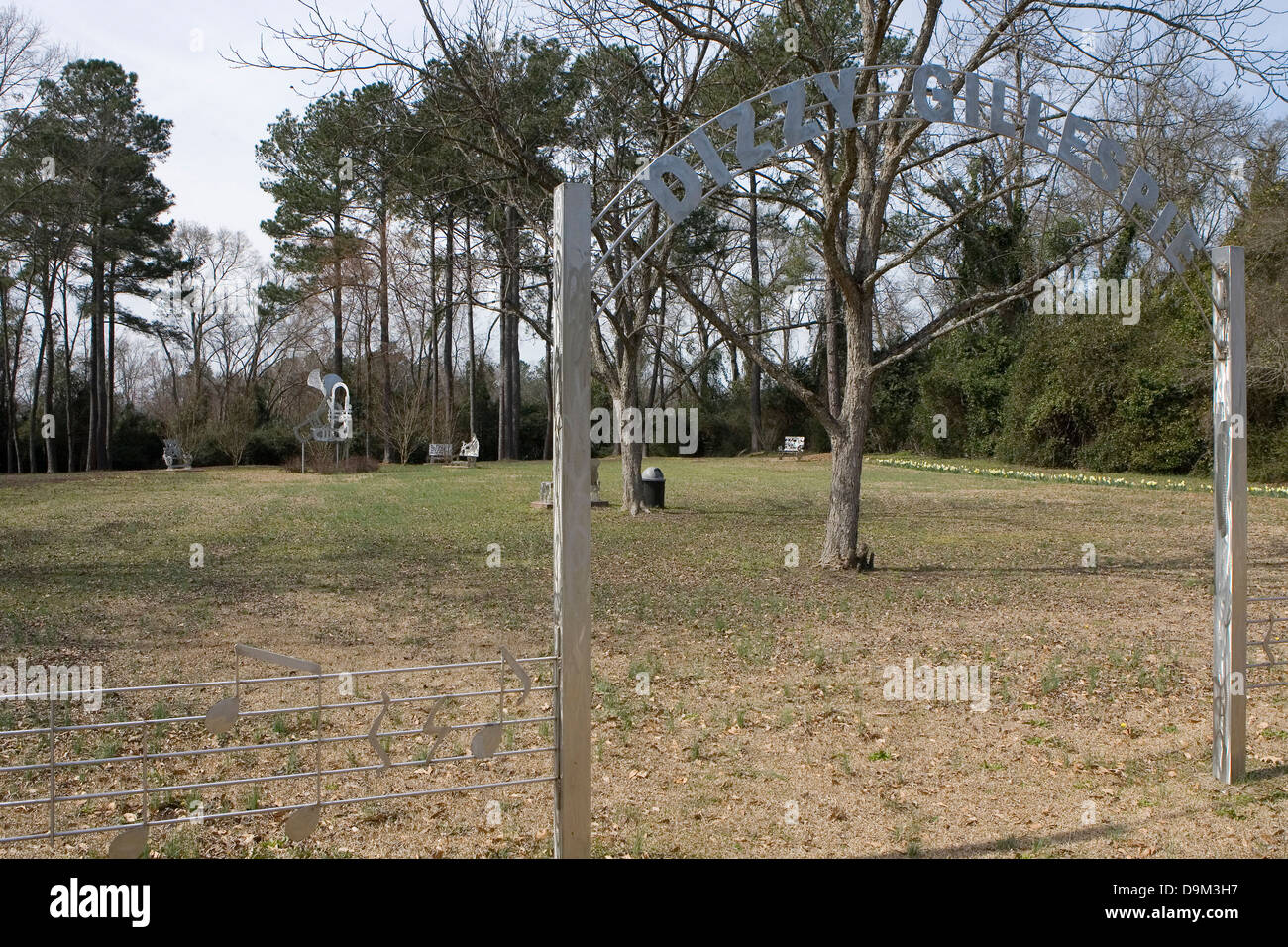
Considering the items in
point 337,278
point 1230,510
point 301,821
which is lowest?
point 301,821

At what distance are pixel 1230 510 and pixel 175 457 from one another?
29452 mm

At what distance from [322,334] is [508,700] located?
127ft

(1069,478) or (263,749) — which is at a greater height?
(1069,478)

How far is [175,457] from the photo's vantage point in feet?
94.8

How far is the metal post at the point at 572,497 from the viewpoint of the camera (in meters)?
3.23

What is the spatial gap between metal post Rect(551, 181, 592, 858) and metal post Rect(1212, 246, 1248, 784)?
2.76m

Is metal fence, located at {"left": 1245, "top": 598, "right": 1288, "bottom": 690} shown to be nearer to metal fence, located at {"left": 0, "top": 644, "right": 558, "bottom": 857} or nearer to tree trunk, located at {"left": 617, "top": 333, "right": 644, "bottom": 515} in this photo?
metal fence, located at {"left": 0, "top": 644, "right": 558, "bottom": 857}

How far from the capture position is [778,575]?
10094 millimetres

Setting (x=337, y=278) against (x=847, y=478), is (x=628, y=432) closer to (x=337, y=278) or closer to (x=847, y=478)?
(x=847, y=478)

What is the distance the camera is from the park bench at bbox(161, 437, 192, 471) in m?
28.4

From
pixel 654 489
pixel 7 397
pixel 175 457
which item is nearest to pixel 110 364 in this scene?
pixel 175 457

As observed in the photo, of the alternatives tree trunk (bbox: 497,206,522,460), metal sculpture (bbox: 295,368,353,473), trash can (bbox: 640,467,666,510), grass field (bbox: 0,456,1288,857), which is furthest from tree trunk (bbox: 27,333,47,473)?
trash can (bbox: 640,467,666,510)

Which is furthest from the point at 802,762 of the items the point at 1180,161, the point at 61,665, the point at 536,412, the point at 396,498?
the point at 536,412

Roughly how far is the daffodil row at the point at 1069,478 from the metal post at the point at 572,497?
18.7 meters
